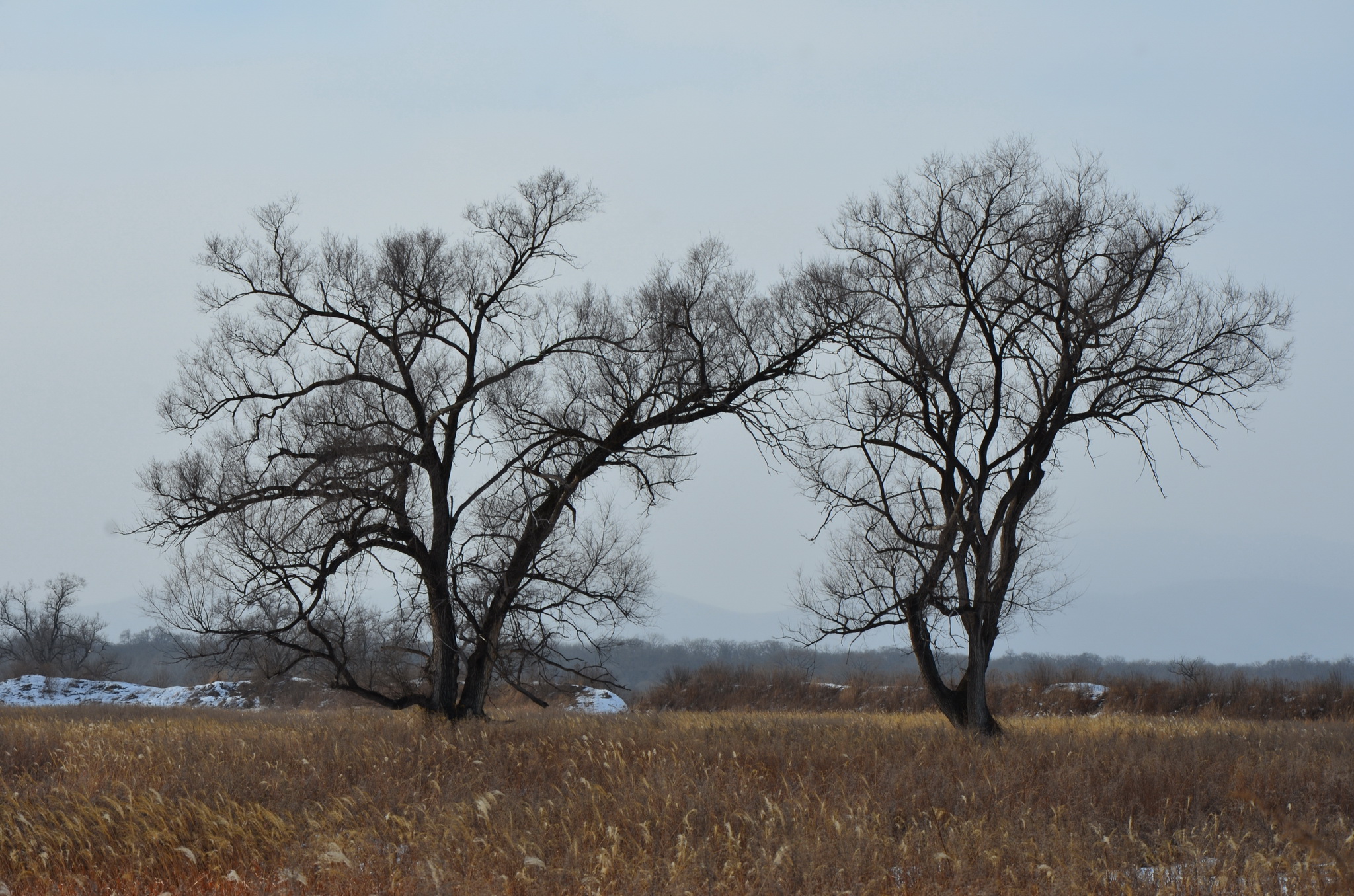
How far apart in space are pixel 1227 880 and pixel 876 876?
7.34 ft

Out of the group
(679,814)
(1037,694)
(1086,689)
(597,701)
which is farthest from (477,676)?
(1086,689)

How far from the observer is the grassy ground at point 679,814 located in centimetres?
622

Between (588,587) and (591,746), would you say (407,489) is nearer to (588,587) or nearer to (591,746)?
(588,587)

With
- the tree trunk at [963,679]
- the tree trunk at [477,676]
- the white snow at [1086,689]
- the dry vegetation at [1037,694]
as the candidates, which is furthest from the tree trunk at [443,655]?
the white snow at [1086,689]

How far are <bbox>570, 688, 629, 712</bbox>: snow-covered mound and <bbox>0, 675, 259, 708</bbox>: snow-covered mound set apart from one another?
594 inches

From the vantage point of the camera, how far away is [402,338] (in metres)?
16.8

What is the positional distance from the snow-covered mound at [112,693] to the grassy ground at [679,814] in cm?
2919

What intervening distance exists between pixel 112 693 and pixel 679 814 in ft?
139

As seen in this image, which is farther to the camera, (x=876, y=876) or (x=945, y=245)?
(x=945, y=245)

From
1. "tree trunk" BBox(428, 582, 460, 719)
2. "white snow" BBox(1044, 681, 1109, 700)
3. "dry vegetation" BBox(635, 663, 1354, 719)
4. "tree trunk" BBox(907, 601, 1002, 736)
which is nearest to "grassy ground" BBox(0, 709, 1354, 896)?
"tree trunk" BBox(907, 601, 1002, 736)

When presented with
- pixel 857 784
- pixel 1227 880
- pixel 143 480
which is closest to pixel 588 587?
pixel 143 480

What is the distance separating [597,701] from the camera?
1332 inches

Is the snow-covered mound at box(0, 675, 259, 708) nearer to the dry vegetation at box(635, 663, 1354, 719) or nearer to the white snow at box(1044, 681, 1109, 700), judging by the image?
the dry vegetation at box(635, 663, 1354, 719)

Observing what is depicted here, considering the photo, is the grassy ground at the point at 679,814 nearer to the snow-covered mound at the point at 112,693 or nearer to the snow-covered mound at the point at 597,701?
the snow-covered mound at the point at 597,701
